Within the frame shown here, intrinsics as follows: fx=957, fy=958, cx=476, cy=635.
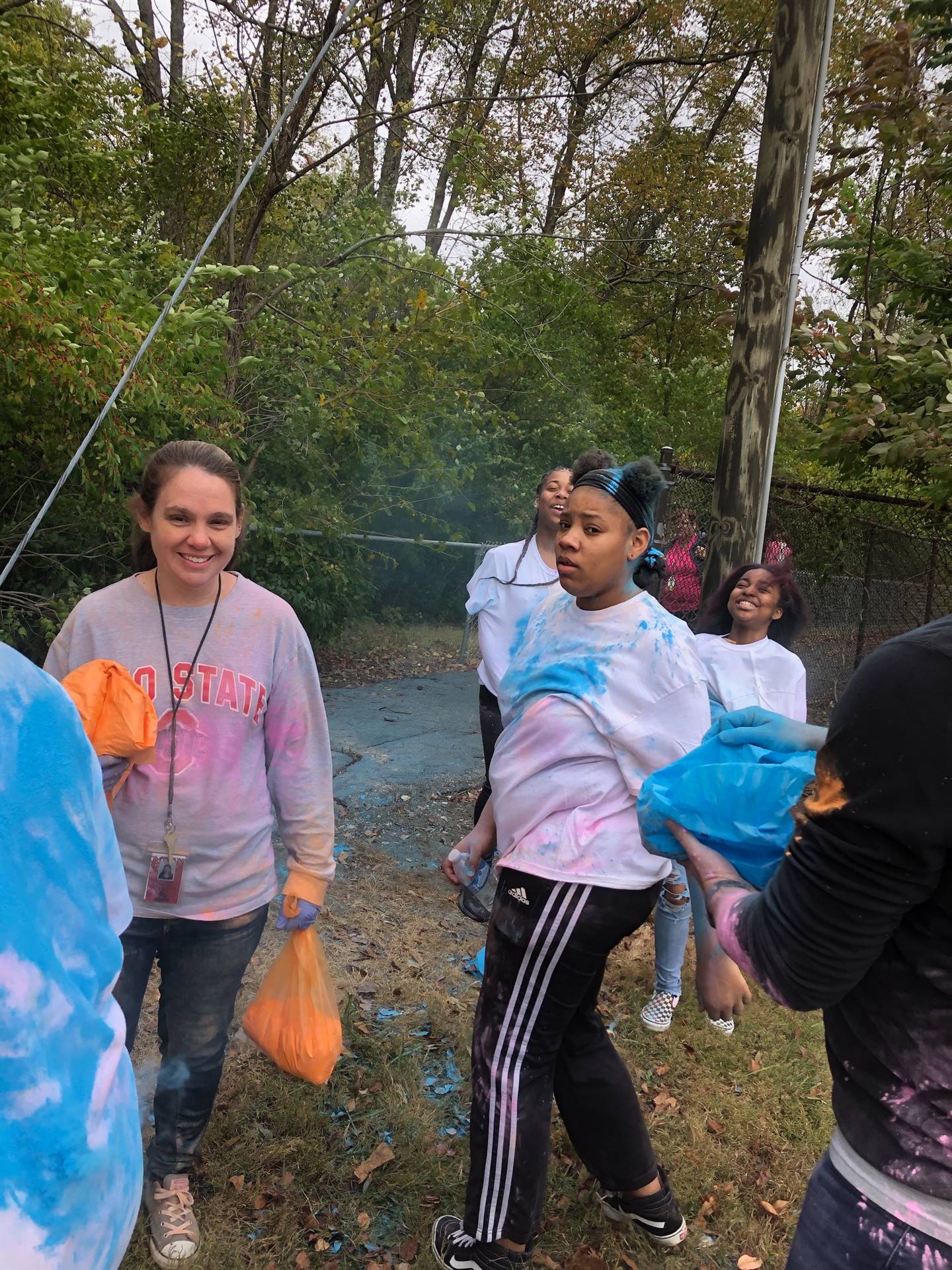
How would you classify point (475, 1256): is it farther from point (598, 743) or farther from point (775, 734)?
point (775, 734)

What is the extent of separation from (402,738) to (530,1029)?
5.35m

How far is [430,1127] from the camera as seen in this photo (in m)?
3.14

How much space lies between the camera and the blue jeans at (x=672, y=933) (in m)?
3.86

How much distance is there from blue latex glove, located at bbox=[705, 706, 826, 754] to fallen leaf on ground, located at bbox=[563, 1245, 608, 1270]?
182 cm

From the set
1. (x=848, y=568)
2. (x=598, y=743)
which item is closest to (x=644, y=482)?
(x=598, y=743)

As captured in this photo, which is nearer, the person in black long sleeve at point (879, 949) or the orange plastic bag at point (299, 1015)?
the person in black long sleeve at point (879, 949)

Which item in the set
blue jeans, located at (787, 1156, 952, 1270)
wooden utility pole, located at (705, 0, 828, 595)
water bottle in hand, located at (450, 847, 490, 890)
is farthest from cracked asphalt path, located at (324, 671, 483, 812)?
blue jeans, located at (787, 1156, 952, 1270)

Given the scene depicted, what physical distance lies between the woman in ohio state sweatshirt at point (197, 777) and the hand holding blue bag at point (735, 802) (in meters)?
1.14

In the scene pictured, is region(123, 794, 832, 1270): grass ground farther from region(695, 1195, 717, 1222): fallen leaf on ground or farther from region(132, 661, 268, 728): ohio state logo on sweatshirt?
region(132, 661, 268, 728): ohio state logo on sweatshirt

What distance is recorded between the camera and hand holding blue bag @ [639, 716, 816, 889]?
1.51 m

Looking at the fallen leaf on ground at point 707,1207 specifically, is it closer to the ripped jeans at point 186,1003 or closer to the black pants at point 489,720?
the ripped jeans at point 186,1003

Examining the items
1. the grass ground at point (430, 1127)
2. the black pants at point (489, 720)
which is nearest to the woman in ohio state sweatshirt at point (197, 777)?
the grass ground at point (430, 1127)

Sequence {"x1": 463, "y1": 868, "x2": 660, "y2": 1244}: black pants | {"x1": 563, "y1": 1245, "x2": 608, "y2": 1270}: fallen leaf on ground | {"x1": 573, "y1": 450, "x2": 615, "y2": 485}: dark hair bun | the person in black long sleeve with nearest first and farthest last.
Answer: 1. the person in black long sleeve
2. {"x1": 463, "y1": 868, "x2": 660, "y2": 1244}: black pants
3. {"x1": 563, "y1": 1245, "x2": 608, "y2": 1270}: fallen leaf on ground
4. {"x1": 573, "y1": 450, "x2": 615, "y2": 485}: dark hair bun

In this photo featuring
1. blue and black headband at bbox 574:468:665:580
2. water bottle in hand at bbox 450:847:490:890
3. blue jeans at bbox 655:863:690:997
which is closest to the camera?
blue and black headband at bbox 574:468:665:580
